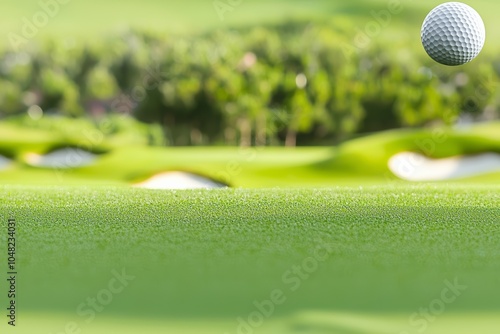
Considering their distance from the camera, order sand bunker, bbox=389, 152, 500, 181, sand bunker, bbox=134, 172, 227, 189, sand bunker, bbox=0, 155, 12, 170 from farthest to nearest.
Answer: sand bunker, bbox=0, 155, 12, 170, sand bunker, bbox=389, 152, 500, 181, sand bunker, bbox=134, 172, 227, 189

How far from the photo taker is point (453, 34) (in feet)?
24.3

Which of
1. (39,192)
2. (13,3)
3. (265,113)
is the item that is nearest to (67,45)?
(13,3)

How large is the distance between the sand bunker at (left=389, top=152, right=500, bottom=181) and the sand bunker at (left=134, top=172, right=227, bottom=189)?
3.98 metres

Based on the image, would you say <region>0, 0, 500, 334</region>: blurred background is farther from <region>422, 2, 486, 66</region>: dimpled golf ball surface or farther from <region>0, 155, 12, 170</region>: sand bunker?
<region>422, 2, 486, 66</region>: dimpled golf ball surface

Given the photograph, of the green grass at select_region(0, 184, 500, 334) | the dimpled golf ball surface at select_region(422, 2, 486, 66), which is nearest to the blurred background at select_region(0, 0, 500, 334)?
the green grass at select_region(0, 184, 500, 334)

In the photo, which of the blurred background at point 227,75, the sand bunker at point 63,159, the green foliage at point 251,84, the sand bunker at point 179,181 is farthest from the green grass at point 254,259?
the green foliage at point 251,84

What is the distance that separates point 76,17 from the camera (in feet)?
58.1

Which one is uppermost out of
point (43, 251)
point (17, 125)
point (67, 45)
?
point (67, 45)

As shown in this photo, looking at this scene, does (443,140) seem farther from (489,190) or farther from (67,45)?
(67,45)

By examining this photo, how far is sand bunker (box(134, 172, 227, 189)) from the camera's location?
1143 cm

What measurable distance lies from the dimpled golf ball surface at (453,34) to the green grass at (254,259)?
209 centimetres

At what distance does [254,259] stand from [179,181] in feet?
20.3

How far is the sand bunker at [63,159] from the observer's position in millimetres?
12984

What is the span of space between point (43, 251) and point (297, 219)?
2.79m
